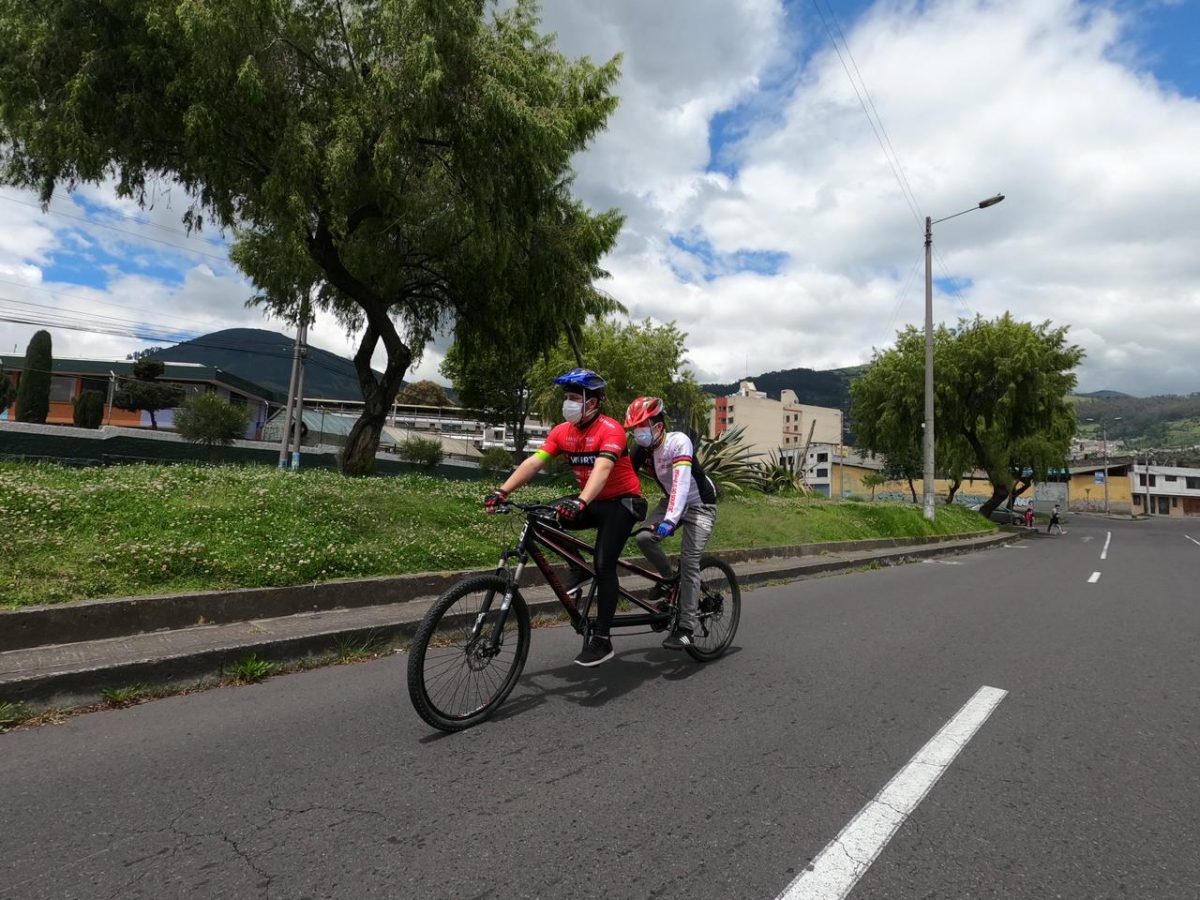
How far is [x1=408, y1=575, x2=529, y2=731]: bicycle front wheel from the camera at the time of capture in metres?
3.45

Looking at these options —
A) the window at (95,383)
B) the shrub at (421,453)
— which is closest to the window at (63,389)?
the window at (95,383)

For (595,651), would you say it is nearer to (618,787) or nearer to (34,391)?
(618,787)

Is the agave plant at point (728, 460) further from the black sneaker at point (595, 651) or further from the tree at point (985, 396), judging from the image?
the tree at point (985, 396)

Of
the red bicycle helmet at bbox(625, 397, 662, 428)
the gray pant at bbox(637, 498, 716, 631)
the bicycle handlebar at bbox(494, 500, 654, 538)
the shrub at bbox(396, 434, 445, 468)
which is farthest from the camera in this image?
the shrub at bbox(396, 434, 445, 468)

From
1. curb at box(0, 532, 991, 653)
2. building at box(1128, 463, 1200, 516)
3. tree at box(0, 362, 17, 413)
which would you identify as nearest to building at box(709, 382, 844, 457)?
building at box(1128, 463, 1200, 516)

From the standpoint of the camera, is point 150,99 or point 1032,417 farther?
point 1032,417

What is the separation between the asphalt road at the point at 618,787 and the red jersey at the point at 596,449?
127cm

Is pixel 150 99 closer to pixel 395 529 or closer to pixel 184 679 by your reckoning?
pixel 395 529

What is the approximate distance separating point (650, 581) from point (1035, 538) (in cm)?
3096

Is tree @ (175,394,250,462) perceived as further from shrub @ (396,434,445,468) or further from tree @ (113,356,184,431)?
tree @ (113,356,184,431)

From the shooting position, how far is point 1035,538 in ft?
98.3

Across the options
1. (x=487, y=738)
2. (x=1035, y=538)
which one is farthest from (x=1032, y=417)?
(x=487, y=738)

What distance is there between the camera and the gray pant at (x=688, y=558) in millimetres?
4863

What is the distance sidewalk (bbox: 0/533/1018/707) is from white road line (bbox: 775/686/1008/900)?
363 centimetres
